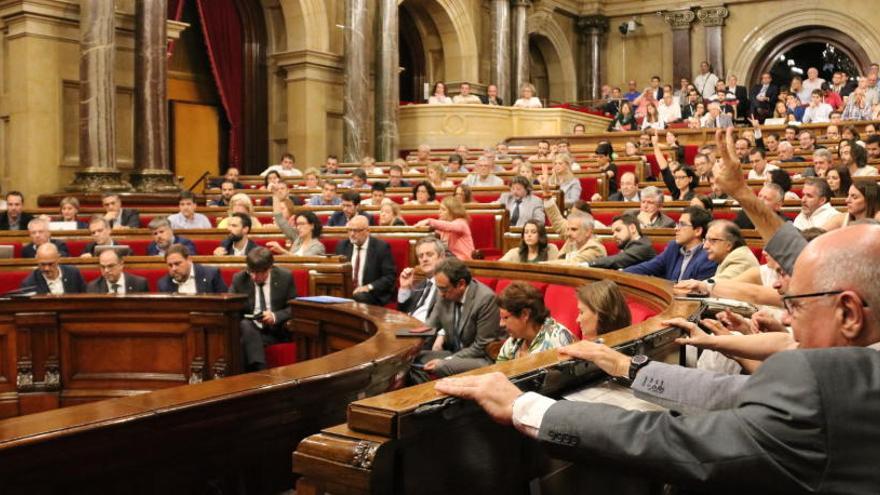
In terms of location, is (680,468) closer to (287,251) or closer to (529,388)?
(529,388)

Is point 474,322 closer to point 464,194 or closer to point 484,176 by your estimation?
point 464,194

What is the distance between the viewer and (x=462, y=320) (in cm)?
414

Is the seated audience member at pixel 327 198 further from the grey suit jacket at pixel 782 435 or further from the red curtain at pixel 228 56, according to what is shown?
the grey suit jacket at pixel 782 435

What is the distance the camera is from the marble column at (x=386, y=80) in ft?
43.6

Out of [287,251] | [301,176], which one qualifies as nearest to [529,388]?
[287,251]

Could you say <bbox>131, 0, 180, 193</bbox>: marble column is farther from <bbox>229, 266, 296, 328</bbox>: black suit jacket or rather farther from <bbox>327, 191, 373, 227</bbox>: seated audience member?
<bbox>229, 266, 296, 328</bbox>: black suit jacket

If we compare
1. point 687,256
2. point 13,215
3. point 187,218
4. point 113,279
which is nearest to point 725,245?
point 687,256

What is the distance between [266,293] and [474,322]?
154 cm

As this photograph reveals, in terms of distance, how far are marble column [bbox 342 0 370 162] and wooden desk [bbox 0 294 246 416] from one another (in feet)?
27.7

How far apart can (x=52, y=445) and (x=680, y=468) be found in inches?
53.1

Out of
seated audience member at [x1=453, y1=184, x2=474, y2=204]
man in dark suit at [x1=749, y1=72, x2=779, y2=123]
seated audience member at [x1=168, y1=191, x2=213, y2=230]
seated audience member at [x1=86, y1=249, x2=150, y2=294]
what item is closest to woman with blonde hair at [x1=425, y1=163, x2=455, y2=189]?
seated audience member at [x1=453, y1=184, x2=474, y2=204]

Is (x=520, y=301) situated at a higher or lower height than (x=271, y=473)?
higher

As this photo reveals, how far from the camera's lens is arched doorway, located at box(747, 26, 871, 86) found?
698 inches

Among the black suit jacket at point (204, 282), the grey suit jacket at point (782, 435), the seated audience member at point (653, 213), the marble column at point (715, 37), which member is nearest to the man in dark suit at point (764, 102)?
the marble column at point (715, 37)
